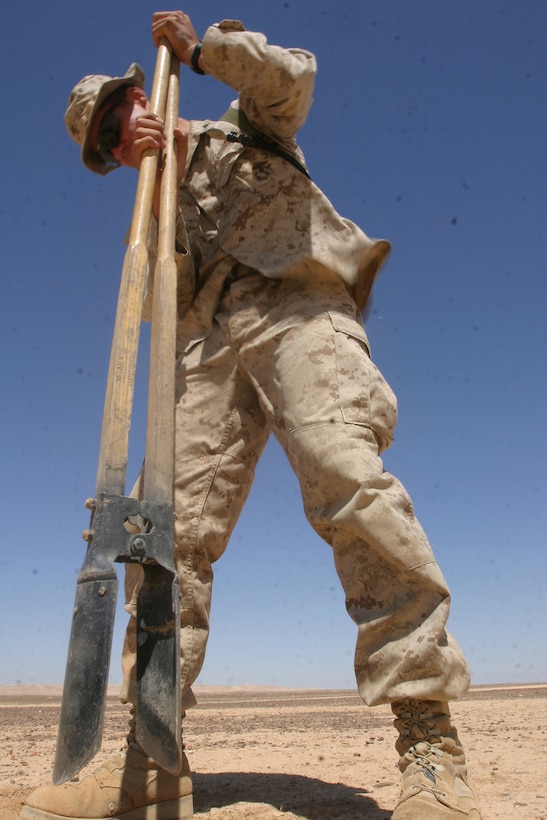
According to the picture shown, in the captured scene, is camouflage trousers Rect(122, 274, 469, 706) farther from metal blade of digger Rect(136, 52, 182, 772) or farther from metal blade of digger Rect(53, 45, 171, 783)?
metal blade of digger Rect(53, 45, 171, 783)

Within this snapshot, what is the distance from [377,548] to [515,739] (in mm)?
2795

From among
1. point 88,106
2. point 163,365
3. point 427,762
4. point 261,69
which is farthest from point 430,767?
point 88,106

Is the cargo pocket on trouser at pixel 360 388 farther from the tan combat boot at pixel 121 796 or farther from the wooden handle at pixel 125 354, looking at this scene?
the tan combat boot at pixel 121 796

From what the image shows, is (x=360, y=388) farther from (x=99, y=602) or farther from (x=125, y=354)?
(x=99, y=602)

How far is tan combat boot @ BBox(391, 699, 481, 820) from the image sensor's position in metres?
1.79

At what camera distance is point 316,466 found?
7.37 feet

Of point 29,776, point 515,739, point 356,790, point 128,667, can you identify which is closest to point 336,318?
point 128,667

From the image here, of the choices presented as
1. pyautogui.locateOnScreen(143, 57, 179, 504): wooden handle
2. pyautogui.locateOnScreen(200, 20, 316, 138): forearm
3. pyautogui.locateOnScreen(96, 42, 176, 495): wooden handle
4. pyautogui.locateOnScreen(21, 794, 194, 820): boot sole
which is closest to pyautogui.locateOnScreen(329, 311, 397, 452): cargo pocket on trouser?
pyautogui.locateOnScreen(143, 57, 179, 504): wooden handle

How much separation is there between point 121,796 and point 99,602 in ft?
3.47

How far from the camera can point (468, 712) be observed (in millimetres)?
6762

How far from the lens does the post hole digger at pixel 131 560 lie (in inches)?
58.8

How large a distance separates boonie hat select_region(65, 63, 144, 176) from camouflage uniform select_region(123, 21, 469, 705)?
1.13 ft

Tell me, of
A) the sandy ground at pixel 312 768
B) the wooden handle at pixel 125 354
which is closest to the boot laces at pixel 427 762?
the sandy ground at pixel 312 768

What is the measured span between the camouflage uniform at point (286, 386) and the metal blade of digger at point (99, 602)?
0.71 metres
